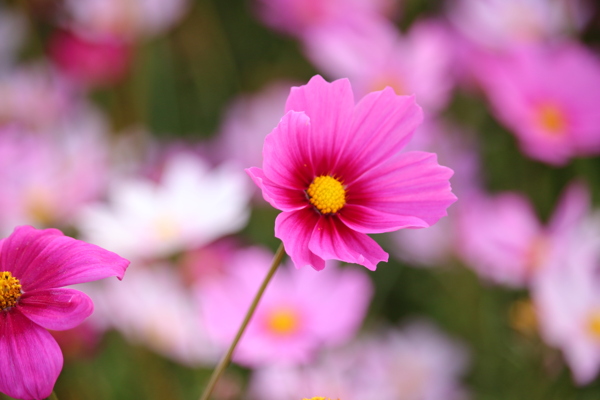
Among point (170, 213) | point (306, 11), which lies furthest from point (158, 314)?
point (306, 11)

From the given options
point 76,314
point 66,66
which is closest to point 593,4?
point 66,66

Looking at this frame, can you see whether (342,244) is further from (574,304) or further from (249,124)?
(249,124)

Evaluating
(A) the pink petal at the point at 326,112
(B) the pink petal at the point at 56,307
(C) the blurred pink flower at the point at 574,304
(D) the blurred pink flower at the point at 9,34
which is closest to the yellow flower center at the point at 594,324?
(C) the blurred pink flower at the point at 574,304

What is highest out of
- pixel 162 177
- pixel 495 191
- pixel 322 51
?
pixel 322 51

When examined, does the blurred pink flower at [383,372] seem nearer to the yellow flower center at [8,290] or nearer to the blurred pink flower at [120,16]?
the yellow flower center at [8,290]

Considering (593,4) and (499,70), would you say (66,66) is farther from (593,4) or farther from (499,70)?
(593,4)
